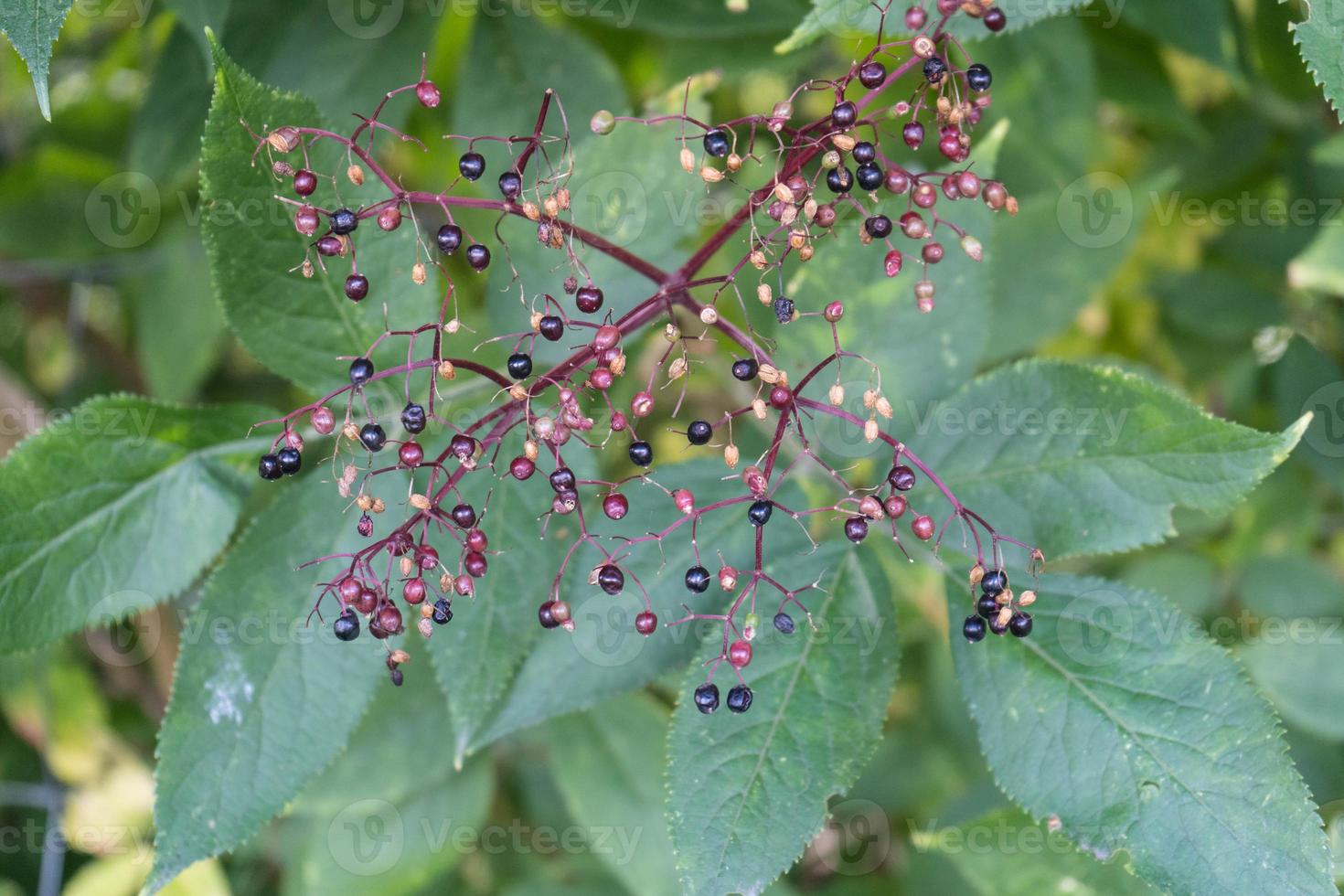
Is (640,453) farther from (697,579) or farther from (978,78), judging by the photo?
(978,78)

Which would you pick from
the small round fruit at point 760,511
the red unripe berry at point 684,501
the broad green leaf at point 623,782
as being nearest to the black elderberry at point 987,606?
the small round fruit at point 760,511

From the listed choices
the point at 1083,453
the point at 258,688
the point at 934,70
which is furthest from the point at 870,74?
the point at 258,688

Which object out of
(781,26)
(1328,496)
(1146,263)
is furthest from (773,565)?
(1146,263)

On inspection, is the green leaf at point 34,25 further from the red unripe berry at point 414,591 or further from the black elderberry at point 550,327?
the red unripe berry at point 414,591

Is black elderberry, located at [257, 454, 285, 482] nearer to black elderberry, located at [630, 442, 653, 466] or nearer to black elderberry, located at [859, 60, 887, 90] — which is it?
black elderberry, located at [630, 442, 653, 466]

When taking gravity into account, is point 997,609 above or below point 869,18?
below

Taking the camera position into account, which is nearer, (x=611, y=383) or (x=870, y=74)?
(x=870, y=74)
